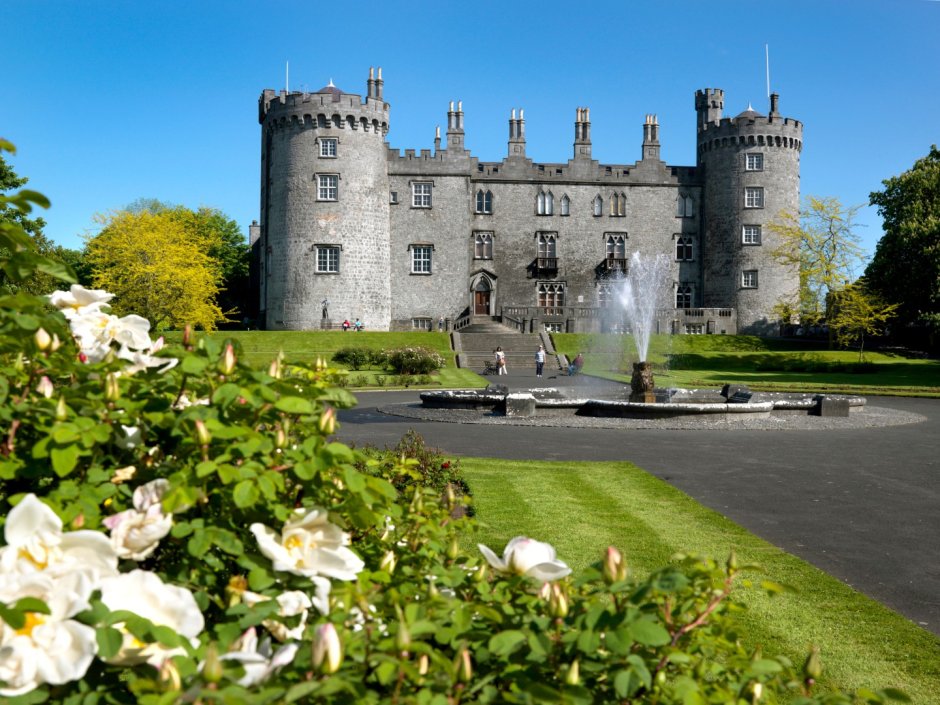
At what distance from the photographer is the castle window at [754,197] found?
59.2m

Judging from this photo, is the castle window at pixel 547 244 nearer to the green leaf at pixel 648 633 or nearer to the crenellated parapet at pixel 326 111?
the crenellated parapet at pixel 326 111

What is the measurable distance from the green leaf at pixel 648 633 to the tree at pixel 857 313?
155 feet

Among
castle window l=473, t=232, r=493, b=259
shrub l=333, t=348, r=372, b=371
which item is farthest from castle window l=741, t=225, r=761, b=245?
shrub l=333, t=348, r=372, b=371

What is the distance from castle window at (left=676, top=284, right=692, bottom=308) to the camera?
2445 inches

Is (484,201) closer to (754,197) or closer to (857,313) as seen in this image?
(754,197)

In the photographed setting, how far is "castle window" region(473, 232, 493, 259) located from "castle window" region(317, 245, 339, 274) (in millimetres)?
10922

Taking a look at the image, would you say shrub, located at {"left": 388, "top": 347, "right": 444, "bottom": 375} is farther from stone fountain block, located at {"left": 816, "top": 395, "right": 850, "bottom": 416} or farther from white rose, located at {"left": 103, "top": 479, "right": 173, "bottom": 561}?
white rose, located at {"left": 103, "top": 479, "right": 173, "bottom": 561}

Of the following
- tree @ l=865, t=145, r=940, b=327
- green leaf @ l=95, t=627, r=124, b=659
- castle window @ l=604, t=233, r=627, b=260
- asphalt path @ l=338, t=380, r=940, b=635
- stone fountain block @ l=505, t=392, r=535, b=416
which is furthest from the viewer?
castle window @ l=604, t=233, r=627, b=260

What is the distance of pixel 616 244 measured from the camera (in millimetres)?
61219

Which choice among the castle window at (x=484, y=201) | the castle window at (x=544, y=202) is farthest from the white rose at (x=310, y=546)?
the castle window at (x=544, y=202)

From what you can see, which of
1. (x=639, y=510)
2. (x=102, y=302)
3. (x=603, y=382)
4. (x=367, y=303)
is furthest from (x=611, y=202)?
(x=102, y=302)

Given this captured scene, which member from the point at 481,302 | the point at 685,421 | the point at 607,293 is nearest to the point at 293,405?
the point at 685,421

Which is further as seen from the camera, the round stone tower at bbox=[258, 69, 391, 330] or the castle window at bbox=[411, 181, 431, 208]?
the castle window at bbox=[411, 181, 431, 208]

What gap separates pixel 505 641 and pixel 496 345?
47.2m
